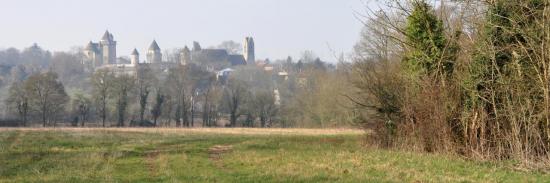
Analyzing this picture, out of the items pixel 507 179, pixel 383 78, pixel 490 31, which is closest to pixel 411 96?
pixel 383 78

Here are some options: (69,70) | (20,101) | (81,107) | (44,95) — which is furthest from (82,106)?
(69,70)

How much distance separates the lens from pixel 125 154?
25344 millimetres

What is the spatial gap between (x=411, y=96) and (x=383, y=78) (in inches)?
119

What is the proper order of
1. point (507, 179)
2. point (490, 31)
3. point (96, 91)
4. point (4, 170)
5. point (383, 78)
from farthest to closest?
point (96, 91), point (383, 78), point (490, 31), point (4, 170), point (507, 179)

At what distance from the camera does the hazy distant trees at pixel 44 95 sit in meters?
76.2

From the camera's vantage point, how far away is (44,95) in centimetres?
7681

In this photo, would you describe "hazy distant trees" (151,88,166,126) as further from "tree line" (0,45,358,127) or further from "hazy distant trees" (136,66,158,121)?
"hazy distant trees" (136,66,158,121)

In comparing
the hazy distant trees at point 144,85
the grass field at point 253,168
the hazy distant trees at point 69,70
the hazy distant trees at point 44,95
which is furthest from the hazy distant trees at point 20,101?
the grass field at point 253,168

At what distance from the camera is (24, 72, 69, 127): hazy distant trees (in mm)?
76188

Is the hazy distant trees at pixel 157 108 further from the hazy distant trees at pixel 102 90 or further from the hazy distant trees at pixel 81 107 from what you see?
the hazy distant trees at pixel 81 107

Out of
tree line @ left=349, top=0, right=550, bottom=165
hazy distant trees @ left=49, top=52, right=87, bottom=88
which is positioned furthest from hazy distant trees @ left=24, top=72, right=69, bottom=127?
tree line @ left=349, top=0, right=550, bottom=165

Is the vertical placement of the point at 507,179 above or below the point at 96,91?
below

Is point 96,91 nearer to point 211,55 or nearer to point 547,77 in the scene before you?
point 547,77

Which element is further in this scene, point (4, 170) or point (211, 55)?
point (211, 55)
